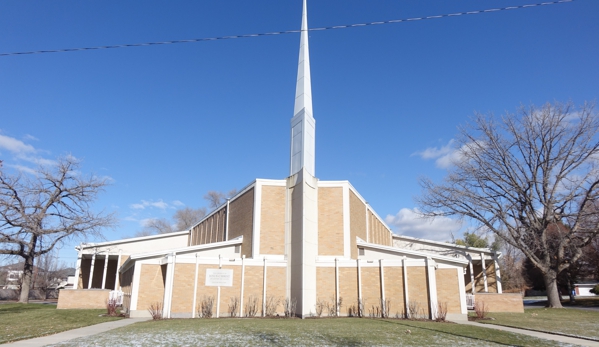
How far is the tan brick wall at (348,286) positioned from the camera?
2278 centimetres

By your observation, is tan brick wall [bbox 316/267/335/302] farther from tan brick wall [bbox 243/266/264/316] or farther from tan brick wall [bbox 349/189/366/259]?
tan brick wall [bbox 243/266/264/316]

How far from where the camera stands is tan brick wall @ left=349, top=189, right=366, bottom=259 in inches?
1024

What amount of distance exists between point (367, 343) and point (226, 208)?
79.8 feet

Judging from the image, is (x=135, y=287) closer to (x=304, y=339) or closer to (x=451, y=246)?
(x=304, y=339)

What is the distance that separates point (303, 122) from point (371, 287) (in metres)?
11.2

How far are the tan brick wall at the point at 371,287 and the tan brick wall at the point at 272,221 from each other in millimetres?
5303

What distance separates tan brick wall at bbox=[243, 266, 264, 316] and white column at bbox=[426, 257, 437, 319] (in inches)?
372

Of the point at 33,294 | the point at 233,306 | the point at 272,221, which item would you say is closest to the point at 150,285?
the point at 233,306

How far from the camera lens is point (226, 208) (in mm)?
33562

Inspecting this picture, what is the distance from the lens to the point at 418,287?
2148 centimetres

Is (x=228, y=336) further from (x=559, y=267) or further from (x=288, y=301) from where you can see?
(x=559, y=267)

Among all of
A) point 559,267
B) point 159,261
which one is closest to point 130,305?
point 159,261

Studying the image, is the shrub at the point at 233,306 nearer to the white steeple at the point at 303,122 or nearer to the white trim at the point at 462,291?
the white steeple at the point at 303,122

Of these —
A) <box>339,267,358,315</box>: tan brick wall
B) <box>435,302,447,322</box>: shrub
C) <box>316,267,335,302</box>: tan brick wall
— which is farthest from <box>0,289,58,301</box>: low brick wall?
<box>435,302,447,322</box>: shrub
